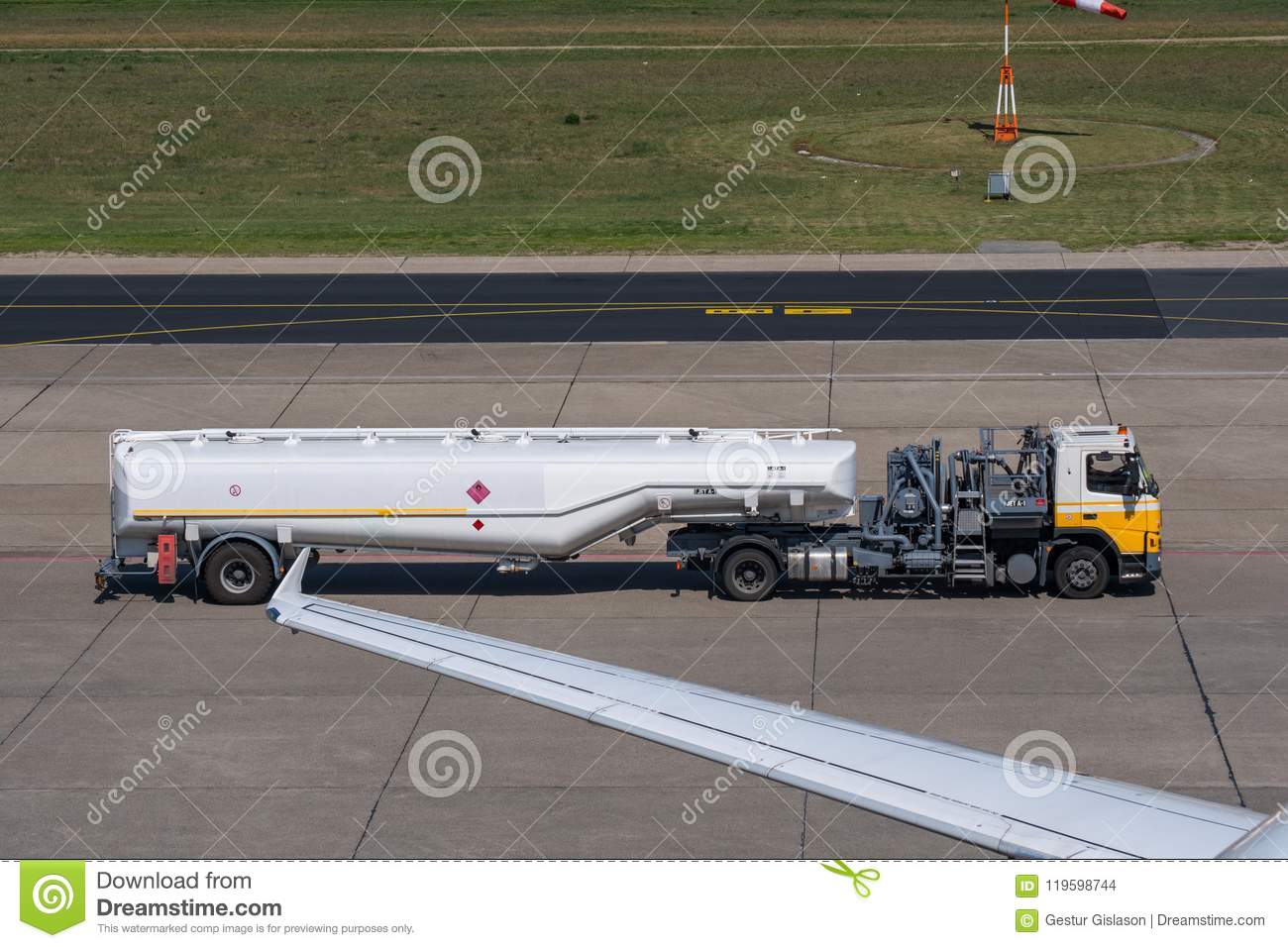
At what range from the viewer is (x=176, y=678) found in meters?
22.7

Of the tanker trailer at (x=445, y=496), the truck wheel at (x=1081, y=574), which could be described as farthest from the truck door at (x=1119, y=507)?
the tanker trailer at (x=445, y=496)

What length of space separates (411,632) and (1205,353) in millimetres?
33827

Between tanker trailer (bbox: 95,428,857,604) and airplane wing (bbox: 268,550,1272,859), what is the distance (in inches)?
582

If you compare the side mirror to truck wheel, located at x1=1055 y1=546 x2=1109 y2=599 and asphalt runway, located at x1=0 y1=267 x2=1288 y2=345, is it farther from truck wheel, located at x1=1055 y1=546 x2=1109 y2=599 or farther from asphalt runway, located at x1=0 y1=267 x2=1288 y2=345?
asphalt runway, located at x1=0 y1=267 x2=1288 y2=345

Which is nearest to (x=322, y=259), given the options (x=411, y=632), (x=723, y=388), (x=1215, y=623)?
(x=723, y=388)

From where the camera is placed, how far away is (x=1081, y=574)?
2528 cm
